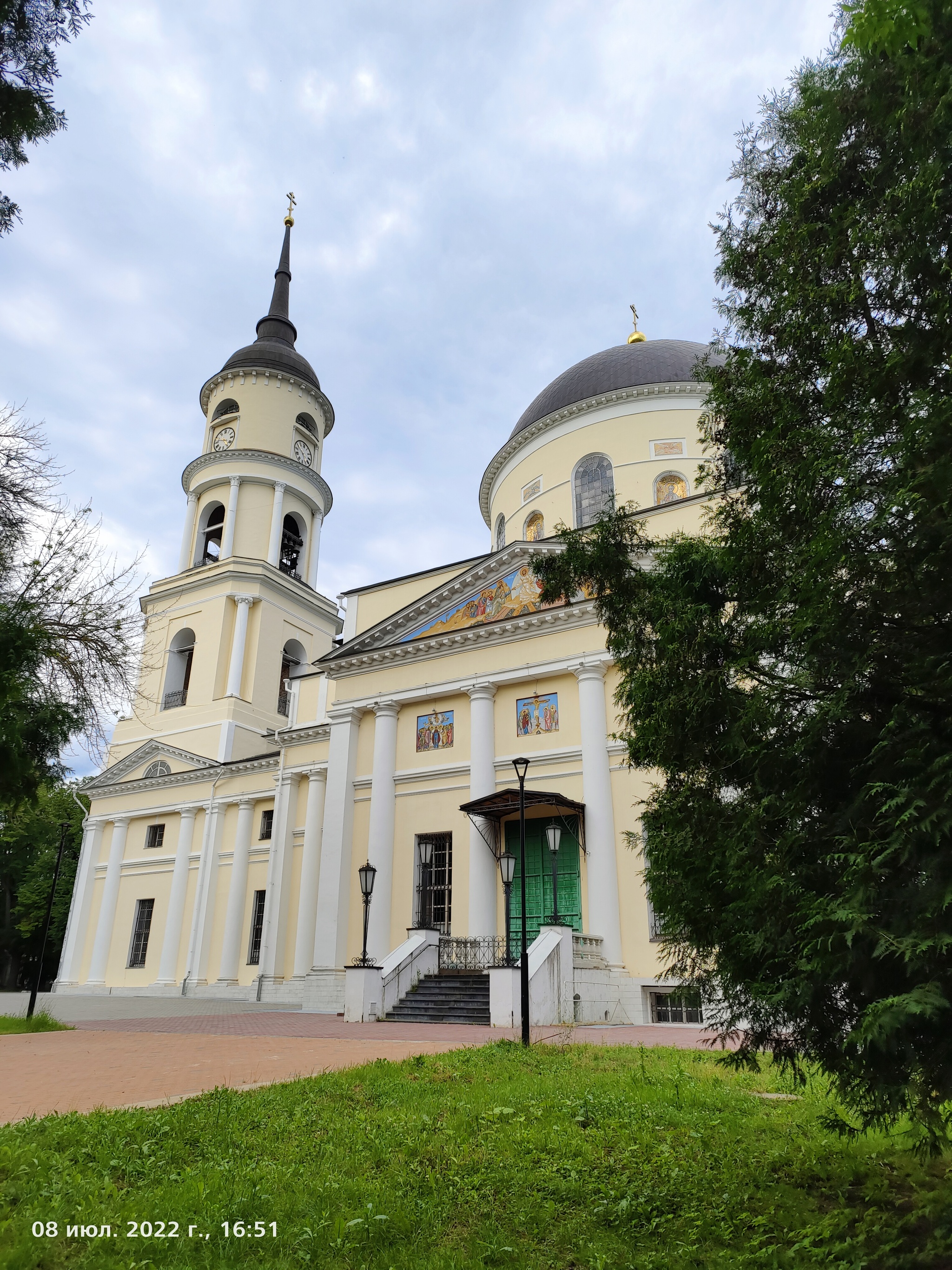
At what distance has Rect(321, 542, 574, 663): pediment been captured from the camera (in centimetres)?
2236

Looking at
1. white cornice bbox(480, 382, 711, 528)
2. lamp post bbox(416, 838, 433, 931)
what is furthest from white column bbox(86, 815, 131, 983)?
white cornice bbox(480, 382, 711, 528)

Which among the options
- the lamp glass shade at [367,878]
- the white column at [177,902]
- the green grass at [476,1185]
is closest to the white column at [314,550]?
the white column at [177,902]

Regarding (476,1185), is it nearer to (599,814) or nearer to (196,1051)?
(196,1051)

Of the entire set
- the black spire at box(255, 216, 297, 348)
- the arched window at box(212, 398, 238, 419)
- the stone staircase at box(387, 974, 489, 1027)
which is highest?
the black spire at box(255, 216, 297, 348)

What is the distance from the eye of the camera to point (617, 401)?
27.3 meters

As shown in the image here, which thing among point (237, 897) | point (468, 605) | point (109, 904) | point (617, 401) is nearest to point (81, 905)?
point (109, 904)

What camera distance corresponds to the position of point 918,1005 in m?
3.15

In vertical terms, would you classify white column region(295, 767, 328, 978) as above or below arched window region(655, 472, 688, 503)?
below

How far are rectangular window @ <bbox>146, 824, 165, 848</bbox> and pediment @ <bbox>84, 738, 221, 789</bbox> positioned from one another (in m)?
1.94

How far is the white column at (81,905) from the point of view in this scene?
3472 centimetres

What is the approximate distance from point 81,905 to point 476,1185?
1410 inches

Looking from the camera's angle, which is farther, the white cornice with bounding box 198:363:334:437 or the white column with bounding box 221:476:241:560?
the white cornice with bounding box 198:363:334:437

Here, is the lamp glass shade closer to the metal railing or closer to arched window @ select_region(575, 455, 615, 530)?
the metal railing

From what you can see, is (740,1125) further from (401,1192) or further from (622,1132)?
(401,1192)
